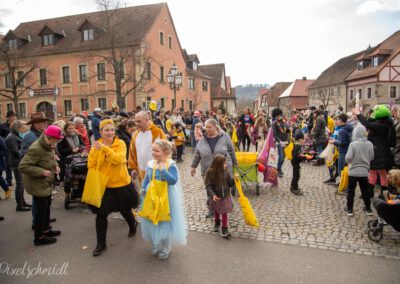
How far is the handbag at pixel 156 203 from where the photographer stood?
3912 mm

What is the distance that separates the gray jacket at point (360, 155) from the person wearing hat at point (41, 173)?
498 cm

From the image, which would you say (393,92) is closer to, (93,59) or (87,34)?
(93,59)

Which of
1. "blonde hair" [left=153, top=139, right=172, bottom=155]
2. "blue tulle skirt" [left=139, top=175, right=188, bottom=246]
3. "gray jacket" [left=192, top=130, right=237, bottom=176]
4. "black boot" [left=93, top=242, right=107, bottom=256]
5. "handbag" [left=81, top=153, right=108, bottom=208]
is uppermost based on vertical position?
"blonde hair" [left=153, top=139, right=172, bottom=155]

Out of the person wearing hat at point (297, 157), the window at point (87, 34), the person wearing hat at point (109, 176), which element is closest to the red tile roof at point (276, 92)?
the window at point (87, 34)

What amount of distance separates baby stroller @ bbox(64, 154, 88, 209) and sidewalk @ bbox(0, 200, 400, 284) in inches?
55.8

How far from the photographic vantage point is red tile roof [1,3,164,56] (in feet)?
99.7

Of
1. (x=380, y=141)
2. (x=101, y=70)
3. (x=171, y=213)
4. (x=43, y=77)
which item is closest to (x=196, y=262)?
(x=171, y=213)

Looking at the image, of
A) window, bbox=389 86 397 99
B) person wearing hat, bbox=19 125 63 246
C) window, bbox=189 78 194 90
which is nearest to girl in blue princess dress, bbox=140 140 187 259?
person wearing hat, bbox=19 125 63 246

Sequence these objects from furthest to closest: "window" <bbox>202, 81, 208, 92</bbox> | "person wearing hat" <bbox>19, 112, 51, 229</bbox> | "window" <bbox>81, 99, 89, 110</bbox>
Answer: "window" <bbox>202, 81, 208, 92</bbox>, "window" <bbox>81, 99, 89, 110</bbox>, "person wearing hat" <bbox>19, 112, 51, 229</bbox>

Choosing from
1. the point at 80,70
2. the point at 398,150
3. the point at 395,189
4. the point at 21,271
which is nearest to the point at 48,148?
the point at 21,271

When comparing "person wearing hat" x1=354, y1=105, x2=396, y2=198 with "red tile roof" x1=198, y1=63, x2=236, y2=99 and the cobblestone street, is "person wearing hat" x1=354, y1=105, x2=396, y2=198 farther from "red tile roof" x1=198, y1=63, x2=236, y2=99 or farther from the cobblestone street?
"red tile roof" x1=198, y1=63, x2=236, y2=99

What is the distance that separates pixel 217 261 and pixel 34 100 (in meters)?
36.2

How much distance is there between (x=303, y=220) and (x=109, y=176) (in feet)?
11.5

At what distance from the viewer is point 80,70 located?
105 ft
